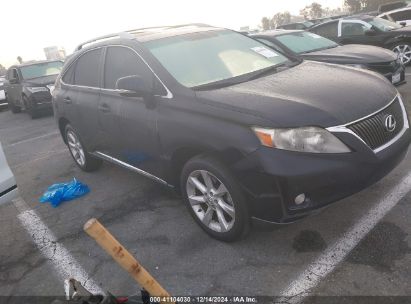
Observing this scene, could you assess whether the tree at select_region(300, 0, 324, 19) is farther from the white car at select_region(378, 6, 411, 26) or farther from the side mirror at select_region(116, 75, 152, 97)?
the side mirror at select_region(116, 75, 152, 97)

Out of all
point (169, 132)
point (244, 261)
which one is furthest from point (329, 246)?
point (169, 132)

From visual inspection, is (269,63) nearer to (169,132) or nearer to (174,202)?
(169,132)

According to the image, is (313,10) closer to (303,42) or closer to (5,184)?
(303,42)

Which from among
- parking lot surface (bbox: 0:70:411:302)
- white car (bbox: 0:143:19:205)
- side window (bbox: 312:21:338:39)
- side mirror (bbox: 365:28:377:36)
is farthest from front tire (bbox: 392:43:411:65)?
white car (bbox: 0:143:19:205)

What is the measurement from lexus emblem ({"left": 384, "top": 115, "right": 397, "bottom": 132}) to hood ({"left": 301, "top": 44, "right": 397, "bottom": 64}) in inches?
147

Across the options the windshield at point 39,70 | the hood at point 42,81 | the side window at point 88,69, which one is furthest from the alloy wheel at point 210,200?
the windshield at point 39,70

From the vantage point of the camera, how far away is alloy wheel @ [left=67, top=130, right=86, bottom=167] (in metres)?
5.31

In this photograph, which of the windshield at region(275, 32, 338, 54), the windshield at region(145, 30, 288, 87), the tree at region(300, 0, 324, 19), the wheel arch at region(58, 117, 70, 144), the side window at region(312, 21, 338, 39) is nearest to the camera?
the windshield at region(145, 30, 288, 87)

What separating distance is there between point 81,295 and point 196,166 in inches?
56.8

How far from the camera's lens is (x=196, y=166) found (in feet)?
10.1

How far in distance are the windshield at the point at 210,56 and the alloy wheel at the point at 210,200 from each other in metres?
0.84

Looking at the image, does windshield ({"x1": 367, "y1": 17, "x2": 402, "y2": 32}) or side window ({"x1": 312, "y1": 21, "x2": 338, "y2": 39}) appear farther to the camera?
side window ({"x1": 312, "y1": 21, "x2": 338, "y2": 39})

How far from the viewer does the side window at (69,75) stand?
5.06 meters

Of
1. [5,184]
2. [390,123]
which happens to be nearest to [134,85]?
[5,184]
